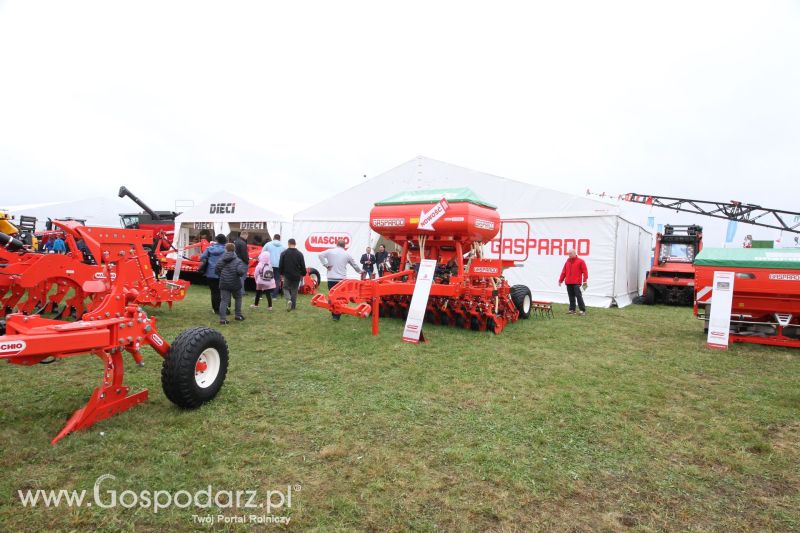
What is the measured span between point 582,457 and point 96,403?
141 inches

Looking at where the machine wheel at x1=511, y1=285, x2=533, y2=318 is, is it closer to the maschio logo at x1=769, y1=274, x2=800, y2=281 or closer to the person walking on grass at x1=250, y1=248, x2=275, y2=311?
the maschio logo at x1=769, y1=274, x2=800, y2=281

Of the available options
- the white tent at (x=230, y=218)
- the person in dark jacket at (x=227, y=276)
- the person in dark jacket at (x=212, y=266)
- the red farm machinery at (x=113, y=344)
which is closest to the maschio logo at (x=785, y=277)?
the red farm machinery at (x=113, y=344)

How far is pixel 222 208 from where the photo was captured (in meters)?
15.6

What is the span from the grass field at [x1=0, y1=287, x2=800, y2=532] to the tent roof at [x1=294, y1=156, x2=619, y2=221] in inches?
258

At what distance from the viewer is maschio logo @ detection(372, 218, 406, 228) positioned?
25.3ft

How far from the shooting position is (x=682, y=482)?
276cm

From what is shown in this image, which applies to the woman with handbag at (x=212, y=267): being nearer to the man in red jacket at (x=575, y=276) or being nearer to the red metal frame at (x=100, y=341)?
the red metal frame at (x=100, y=341)

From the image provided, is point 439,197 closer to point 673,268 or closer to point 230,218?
point 673,268

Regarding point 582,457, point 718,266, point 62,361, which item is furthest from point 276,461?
point 718,266

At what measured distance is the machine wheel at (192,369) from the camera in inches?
134

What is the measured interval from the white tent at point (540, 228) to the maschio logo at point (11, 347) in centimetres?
1092

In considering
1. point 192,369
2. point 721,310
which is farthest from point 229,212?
point 721,310

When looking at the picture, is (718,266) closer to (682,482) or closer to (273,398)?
(682,482)

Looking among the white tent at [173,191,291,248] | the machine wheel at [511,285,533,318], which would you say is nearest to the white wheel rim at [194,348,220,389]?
the machine wheel at [511,285,533,318]
